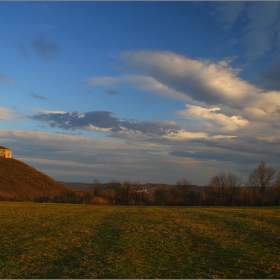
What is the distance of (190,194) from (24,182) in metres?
59.7

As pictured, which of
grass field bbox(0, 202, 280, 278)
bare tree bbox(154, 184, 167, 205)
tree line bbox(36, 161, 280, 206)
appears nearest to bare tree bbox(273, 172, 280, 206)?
tree line bbox(36, 161, 280, 206)

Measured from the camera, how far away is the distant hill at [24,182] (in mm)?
94637

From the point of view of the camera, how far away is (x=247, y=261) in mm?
11875

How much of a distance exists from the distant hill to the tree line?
40.5ft

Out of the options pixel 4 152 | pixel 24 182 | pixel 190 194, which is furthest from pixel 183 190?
pixel 4 152

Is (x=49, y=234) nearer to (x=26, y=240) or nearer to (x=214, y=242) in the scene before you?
(x=26, y=240)

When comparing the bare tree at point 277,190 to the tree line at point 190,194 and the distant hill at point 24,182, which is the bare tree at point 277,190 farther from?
the distant hill at point 24,182

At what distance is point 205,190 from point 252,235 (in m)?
76.6

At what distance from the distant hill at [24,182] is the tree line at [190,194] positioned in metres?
12.3

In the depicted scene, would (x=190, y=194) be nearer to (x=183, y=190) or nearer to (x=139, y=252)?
(x=183, y=190)

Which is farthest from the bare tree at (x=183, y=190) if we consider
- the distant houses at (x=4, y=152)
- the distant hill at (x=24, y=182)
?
the distant houses at (x=4, y=152)

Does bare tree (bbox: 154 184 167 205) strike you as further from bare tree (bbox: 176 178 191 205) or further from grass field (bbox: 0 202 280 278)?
grass field (bbox: 0 202 280 278)

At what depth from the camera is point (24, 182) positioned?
106062 millimetres

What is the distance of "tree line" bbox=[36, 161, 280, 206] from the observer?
79312 millimetres
